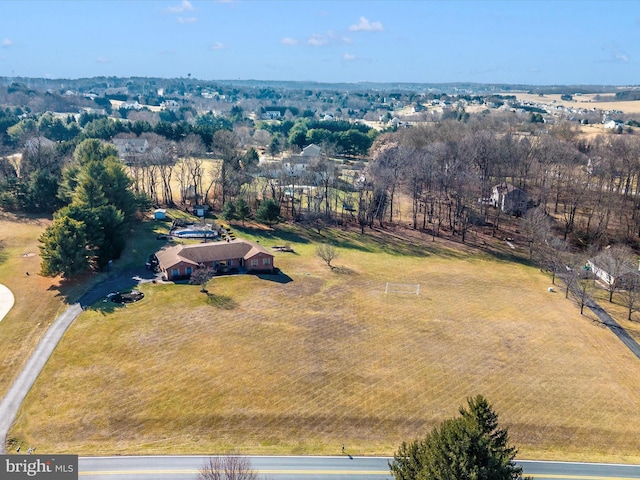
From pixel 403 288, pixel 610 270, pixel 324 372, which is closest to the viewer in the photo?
pixel 324 372

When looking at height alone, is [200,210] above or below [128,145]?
below

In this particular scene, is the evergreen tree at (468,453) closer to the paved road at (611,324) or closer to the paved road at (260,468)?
the paved road at (260,468)

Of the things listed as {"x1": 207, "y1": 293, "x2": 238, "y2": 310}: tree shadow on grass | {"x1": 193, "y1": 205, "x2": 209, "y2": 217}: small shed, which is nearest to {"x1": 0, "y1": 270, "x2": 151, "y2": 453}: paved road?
{"x1": 207, "y1": 293, "x2": 238, "y2": 310}: tree shadow on grass

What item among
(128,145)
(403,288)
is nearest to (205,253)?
(403,288)

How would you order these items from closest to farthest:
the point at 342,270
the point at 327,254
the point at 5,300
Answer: the point at 5,300 → the point at 342,270 → the point at 327,254

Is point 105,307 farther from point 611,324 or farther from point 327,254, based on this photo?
point 611,324

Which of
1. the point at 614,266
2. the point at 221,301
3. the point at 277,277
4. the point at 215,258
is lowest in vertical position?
the point at 221,301

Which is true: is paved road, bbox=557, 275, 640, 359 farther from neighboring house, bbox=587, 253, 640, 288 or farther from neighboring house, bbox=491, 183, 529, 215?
neighboring house, bbox=491, 183, 529, 215
